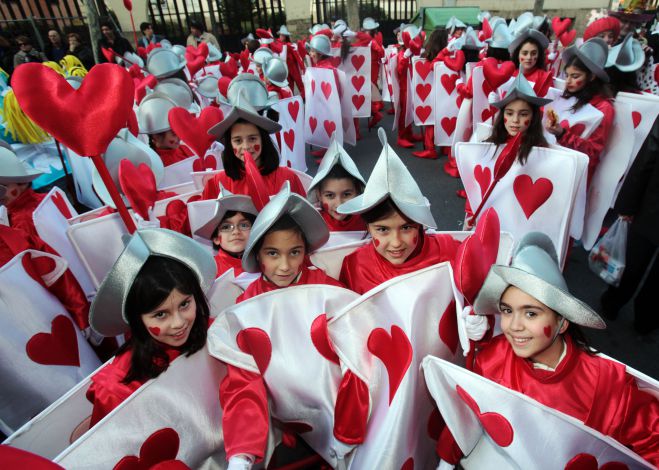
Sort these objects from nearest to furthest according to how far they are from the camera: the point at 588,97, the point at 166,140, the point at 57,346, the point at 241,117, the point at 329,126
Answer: the point at 57,346, the point at 241,117, the point at 588,97, the point at 166,140, the point at 329,126

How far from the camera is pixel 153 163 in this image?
2.38 meters

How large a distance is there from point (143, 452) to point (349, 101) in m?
5.39

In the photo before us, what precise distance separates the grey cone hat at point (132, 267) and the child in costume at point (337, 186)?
107 cm

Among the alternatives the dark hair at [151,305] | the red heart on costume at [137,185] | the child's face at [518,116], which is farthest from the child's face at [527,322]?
the child's face at [518,116]

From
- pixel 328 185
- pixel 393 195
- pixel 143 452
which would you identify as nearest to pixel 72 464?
pixel 143 452

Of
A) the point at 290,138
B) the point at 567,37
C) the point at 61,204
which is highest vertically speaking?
the point at 567,37

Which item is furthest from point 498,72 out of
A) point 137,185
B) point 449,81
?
point 137,185

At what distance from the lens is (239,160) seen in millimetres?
2635

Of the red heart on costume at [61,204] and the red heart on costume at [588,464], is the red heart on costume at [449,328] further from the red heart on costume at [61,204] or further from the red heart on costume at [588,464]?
the red heart on costume at [61,204]

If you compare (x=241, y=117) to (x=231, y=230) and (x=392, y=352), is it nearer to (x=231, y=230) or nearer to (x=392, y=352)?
(x=231, y=230)

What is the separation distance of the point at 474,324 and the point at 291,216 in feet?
2.47

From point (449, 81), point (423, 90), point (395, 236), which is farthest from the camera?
point (423, 90)

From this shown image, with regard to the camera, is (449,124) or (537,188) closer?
(537,188)

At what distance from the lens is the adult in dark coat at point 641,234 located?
85.7 inches
